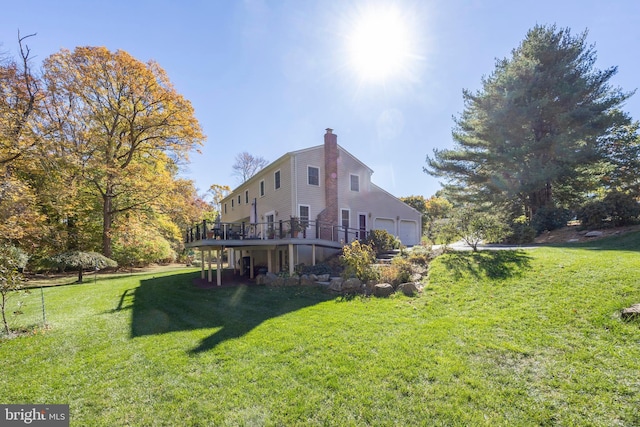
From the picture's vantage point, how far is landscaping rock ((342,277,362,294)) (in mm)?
8547

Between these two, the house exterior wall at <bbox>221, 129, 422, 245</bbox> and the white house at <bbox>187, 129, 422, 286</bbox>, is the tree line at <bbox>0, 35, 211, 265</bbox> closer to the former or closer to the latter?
the house exterior wall at <bbox>221, 129, 422, 245</bbox>

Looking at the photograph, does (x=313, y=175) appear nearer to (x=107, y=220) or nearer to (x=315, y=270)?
(x=315, y=270)

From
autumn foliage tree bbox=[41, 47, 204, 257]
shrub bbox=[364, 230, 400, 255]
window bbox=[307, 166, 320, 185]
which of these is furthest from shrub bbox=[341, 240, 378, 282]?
autumn foliage tree bbox=[41, 47, 204, 257]

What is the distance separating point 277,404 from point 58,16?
15.6 m

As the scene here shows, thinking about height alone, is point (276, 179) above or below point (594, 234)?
above

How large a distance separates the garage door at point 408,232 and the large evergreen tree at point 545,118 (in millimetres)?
5359

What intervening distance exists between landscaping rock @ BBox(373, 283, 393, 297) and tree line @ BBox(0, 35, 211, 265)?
13.9 metres

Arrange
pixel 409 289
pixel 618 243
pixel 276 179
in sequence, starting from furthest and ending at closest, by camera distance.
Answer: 1. pixel 276 179
2. pixel 618 243
3. pixel 409 289

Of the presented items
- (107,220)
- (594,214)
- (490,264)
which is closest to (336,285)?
(490,264)

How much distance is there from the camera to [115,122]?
1862 cm

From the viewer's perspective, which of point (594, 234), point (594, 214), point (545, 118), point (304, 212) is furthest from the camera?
point (545, 118)

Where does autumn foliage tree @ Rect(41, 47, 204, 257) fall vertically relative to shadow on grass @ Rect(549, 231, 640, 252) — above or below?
above

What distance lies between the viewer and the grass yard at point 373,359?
311 centimetres

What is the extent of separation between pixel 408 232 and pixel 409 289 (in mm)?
12698
